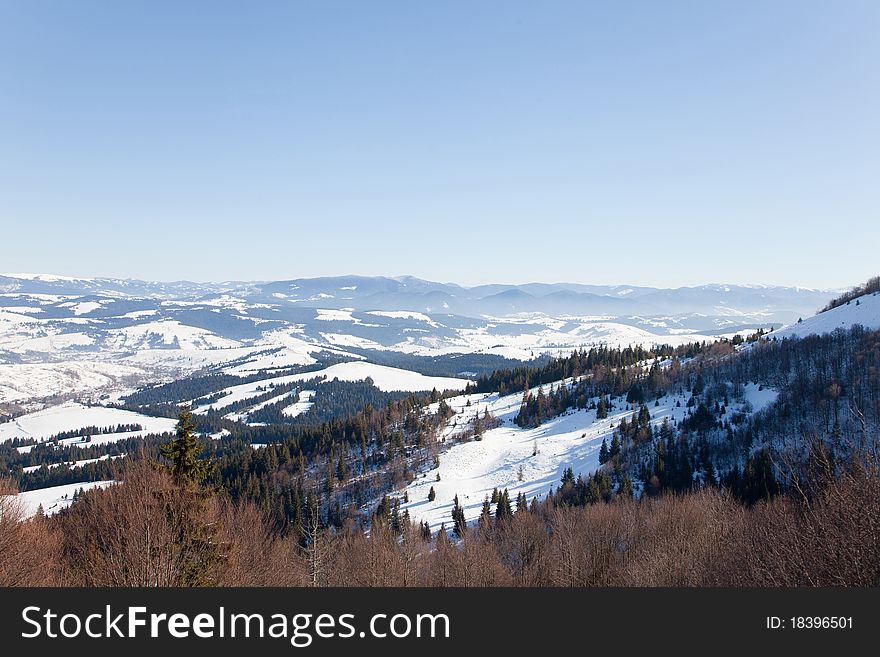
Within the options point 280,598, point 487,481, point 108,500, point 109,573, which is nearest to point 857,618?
point 280,598

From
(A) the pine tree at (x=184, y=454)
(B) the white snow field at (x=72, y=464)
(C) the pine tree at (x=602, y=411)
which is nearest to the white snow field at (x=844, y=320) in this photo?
(C) the pine tree at (x=602, y=411)

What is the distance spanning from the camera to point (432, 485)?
318ft

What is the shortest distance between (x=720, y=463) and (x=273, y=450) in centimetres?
9720

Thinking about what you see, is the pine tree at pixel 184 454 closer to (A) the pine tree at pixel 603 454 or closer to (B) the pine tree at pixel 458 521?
(B) the pine tree at pixel 458 521

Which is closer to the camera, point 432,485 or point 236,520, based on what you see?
point 236,520

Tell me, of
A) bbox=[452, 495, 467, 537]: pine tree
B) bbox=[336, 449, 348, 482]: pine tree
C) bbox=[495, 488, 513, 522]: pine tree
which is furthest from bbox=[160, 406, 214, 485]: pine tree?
bbox=[336, 449, 348, 482]: pine tree

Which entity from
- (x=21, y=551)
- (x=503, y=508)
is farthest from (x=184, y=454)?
(x=503, y=508)

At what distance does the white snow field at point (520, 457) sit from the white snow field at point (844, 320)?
146ft

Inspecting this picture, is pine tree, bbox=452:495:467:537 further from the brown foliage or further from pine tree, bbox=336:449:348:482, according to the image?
the brown foliage

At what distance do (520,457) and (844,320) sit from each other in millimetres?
111587

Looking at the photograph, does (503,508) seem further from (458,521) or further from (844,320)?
(844,320)

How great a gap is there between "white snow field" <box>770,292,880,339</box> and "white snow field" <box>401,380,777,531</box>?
44505mm

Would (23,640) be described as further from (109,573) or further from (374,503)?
(374,503)

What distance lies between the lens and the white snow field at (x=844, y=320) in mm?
131250
